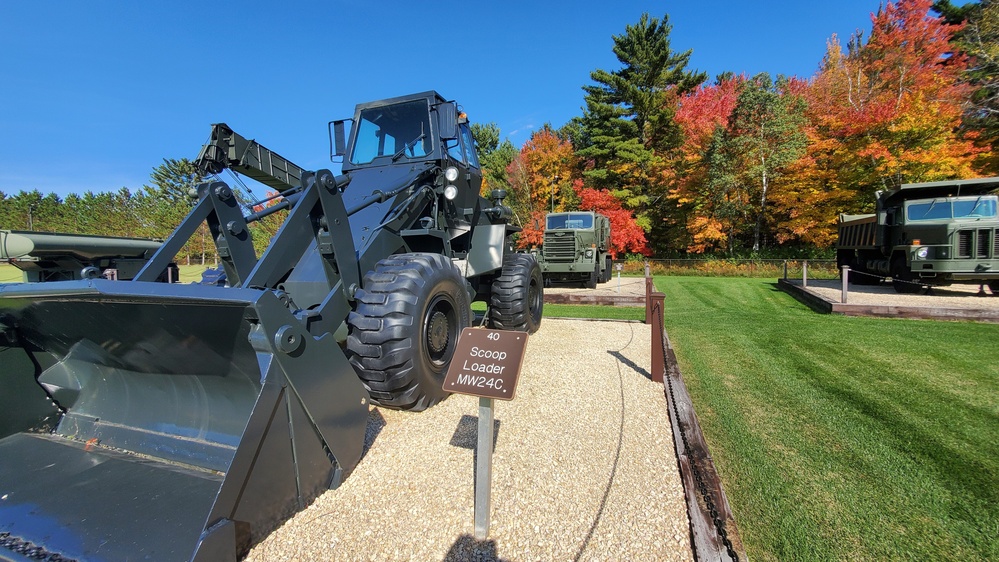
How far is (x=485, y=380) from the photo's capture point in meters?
2.25

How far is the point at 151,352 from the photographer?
106 inches

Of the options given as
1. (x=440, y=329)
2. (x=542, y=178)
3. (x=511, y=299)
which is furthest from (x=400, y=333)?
(x=542, y=178)

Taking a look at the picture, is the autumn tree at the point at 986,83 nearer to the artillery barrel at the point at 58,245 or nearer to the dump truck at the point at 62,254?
the dump truck at the point at 62,254

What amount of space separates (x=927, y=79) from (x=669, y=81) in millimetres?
12507

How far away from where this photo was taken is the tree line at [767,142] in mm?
17062

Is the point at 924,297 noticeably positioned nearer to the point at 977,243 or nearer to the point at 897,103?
the point at 977,243

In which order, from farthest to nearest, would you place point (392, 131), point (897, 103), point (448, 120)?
point (897, 103), point (392, 131), point (448, 120)

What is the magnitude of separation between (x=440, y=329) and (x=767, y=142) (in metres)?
25.3

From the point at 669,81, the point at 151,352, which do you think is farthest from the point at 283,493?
the point at 669,81

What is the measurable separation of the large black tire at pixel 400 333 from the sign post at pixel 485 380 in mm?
871

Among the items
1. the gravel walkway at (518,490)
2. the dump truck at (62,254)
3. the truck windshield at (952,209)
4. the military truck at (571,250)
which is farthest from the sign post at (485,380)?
the truck windshield at (952,209)

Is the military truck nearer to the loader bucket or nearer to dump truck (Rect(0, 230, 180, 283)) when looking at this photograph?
dump truck (Rect(0, 230, 180, 283))

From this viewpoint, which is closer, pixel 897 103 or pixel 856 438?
pixel 856 438

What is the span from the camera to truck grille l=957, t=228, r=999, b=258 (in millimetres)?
9906
